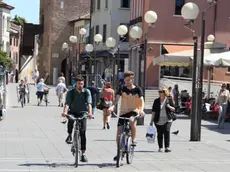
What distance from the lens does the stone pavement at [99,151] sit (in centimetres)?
1309

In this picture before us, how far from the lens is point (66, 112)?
529 inches

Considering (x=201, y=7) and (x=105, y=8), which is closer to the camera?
(x=201, y=7)

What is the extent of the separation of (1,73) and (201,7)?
723 inches

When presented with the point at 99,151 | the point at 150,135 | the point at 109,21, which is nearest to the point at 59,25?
the point at 109,21

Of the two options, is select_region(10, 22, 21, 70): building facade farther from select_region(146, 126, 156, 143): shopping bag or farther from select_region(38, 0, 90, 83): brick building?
select_region(146, 126, 156, 143): shopping bag

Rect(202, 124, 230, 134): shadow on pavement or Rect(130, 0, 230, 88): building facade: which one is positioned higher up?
Rect(130, 0, 230, 88): building facade

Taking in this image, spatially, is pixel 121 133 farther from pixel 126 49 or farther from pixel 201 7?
pixel 126 49

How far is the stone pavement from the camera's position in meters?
13.1

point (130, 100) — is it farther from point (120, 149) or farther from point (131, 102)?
point (120, 149)

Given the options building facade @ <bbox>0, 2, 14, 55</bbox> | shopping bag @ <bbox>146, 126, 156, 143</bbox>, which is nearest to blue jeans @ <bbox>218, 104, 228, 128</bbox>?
shopping bag @ <bbox>146, 126, 156, 143</bbox>

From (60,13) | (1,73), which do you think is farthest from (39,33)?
(1,73)

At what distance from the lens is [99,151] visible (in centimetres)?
1589

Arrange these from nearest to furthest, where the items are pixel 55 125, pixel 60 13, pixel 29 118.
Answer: pixel 55 125 → pixel 29 118 → pixel 60 13

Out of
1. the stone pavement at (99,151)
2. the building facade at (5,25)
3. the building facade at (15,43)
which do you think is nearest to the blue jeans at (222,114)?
the stone pavement at (99,151)
